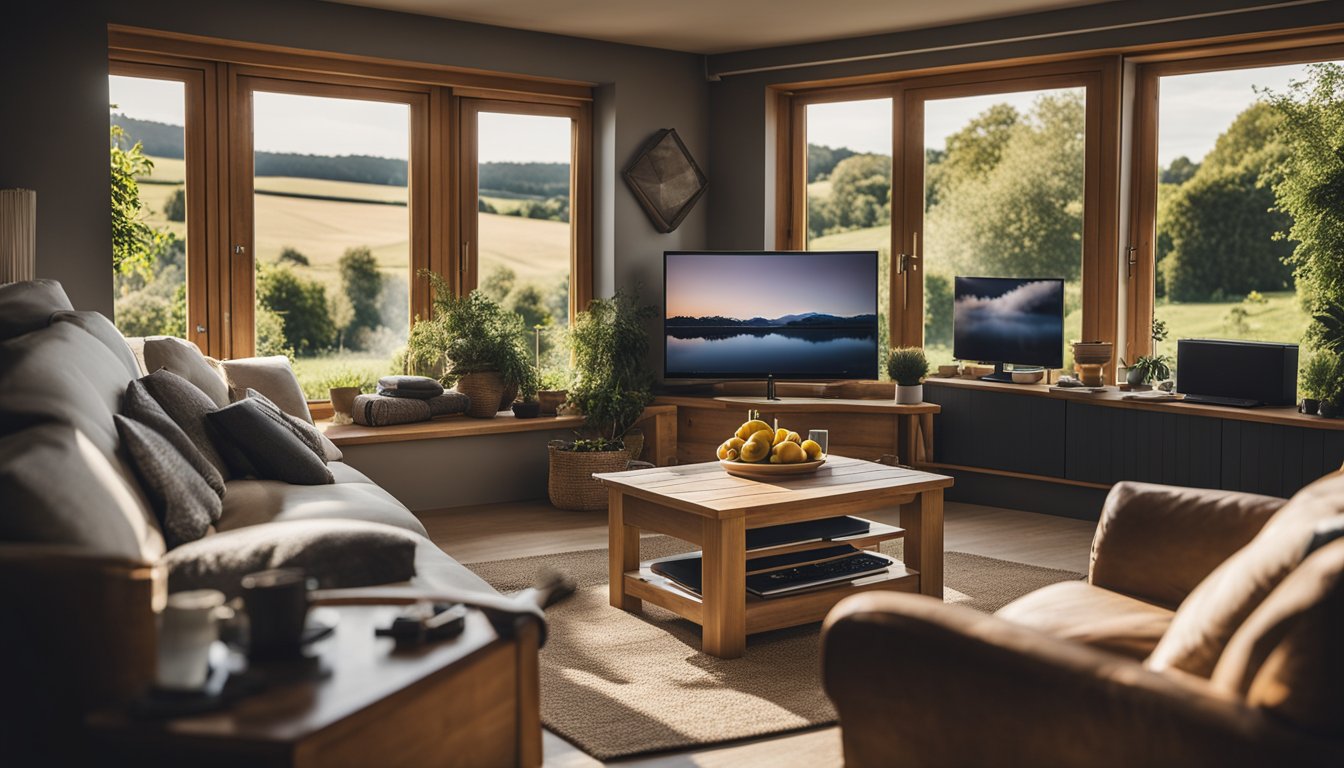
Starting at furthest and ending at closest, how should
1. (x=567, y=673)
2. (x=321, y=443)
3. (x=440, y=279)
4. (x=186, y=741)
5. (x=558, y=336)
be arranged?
(x=558, y=336) < (x=440, y=279) < (x=321, y=443) < (x=567, y=673) < (x=186, y=741)

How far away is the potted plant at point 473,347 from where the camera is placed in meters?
5.88

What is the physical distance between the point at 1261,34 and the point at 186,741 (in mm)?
5244

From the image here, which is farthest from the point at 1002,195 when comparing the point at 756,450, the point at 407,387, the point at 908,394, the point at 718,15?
the point at 407,387

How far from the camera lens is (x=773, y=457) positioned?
4.06 m

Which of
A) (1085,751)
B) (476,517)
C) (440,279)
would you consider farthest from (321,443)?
(1085,751)

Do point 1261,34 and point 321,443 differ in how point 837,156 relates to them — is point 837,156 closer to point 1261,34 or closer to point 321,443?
point 1261,34

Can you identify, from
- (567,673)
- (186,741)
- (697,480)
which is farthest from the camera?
(697,480)

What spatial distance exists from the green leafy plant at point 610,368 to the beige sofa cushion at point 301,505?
221cm

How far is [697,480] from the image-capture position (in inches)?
157

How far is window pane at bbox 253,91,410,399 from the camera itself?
18.8 ft

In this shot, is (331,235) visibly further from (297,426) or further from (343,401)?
(297,426)

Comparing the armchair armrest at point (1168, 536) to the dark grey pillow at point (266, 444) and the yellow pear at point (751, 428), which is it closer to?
the yellow pear at point (751, 428)

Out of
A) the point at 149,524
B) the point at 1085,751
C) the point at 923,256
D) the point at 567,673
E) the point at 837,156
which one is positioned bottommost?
the point at 567,673

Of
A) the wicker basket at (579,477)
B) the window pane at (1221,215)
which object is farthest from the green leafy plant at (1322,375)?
the wicker basket at (579,477)
